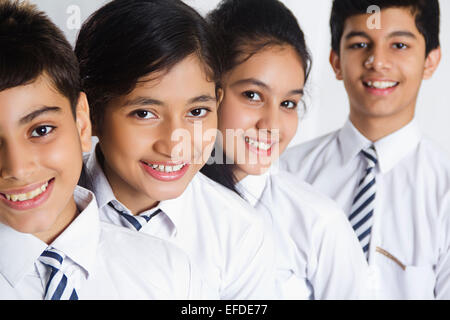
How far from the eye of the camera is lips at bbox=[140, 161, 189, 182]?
2.65ft

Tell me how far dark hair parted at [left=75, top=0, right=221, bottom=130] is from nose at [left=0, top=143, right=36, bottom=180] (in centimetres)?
18

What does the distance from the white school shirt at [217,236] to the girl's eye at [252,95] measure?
0.15 meters

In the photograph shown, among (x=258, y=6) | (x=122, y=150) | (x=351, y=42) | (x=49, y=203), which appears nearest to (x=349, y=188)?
(x=351, y=42)

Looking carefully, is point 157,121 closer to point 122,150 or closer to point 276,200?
point 122,150

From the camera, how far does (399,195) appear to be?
110 centimetres

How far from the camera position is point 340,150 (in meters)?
1.15

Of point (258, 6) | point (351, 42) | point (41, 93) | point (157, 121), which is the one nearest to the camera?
point (41, 93)

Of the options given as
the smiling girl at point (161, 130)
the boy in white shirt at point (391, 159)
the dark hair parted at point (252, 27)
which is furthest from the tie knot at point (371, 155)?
the smiling girl at point (161, 130)

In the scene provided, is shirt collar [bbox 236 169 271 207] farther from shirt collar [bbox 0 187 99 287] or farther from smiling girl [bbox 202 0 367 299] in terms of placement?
shirt collar [bbox 0 187 99 287]

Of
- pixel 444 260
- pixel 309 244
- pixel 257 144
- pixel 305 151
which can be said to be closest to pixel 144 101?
pixel 257 144

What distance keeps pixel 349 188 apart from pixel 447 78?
1.04ft

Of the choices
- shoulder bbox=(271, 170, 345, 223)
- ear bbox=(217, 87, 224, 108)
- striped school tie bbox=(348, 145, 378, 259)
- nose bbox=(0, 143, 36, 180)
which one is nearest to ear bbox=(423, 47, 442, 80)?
striped school tie bbox=(348, 145, 378, 259)

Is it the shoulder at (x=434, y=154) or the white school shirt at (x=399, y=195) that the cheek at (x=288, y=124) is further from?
the shoulder at (x=434, y=154)
